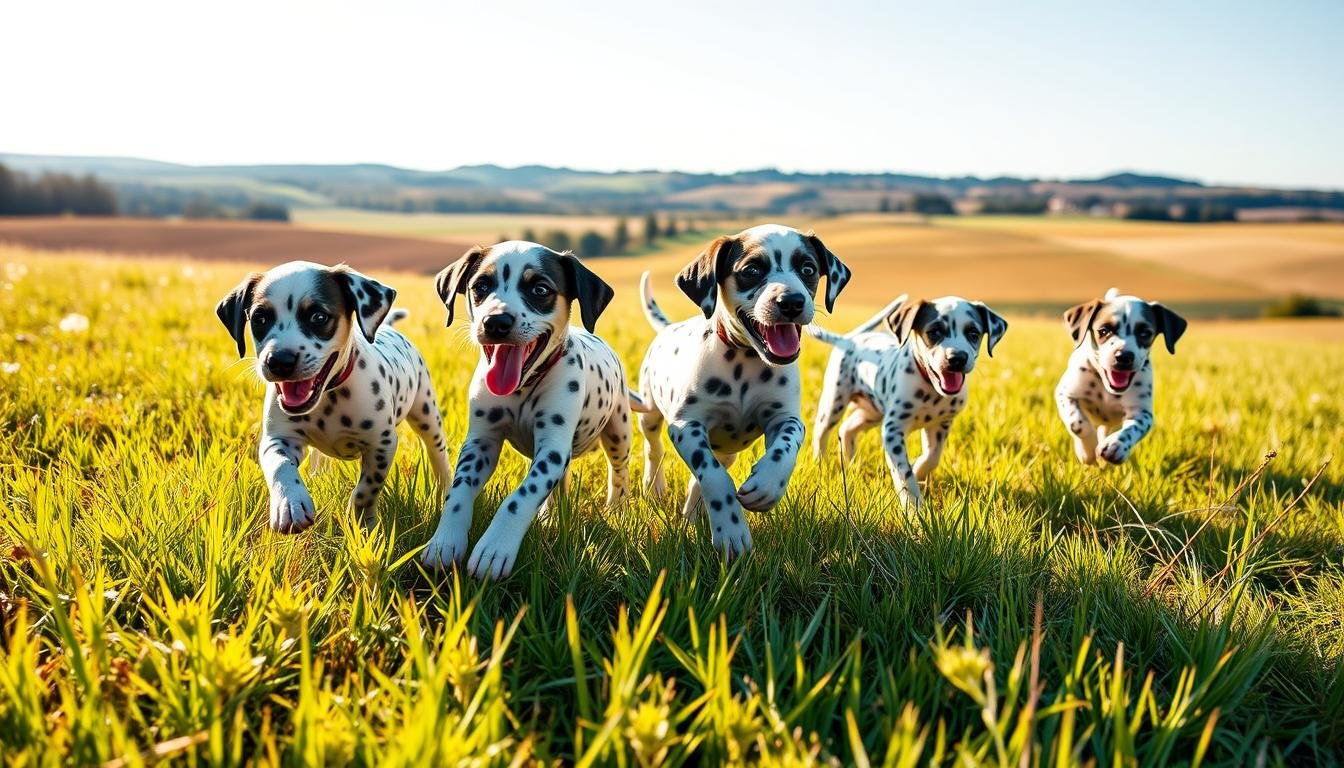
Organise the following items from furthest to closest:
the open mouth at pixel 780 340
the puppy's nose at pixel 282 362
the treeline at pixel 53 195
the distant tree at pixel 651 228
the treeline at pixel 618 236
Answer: the distant tree at pixel 651 228, the treeline at pixel 618 236, the treeline at pixel 53 195, the open mouth at pixel 780 340, the puppy's nose at pixel 282 362

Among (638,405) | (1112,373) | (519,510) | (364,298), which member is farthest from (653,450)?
(1112,373)

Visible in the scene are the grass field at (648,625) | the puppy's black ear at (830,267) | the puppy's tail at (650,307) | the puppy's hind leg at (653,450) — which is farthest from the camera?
the puppy's tail at (650,307)

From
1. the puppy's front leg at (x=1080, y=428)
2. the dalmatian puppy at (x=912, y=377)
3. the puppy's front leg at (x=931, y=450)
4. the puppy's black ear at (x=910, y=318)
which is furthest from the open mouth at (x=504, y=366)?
the puppy's front leg at (x=1080, y=428)

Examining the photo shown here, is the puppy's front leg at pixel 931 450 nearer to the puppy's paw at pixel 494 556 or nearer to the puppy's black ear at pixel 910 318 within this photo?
the puppy's black ear at pixel 910 318

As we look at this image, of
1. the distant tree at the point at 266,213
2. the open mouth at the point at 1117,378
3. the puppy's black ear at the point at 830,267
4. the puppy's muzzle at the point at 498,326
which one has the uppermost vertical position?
the distant tree at the point at 266,213

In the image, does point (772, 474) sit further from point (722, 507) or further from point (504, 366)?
point (504, 366)

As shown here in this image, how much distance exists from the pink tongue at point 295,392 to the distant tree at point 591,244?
65698 millimetres

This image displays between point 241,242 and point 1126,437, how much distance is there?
54.7 metres

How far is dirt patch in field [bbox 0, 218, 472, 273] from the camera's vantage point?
4559cm

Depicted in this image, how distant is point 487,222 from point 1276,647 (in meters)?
102

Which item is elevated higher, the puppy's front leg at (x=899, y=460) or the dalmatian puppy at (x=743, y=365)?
the dalmatian puppy at (x=743, y=365)

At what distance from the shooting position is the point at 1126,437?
19.4ft

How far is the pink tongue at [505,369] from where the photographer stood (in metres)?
3.99

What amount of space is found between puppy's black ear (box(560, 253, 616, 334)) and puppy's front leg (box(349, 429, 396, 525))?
49.5 inches
